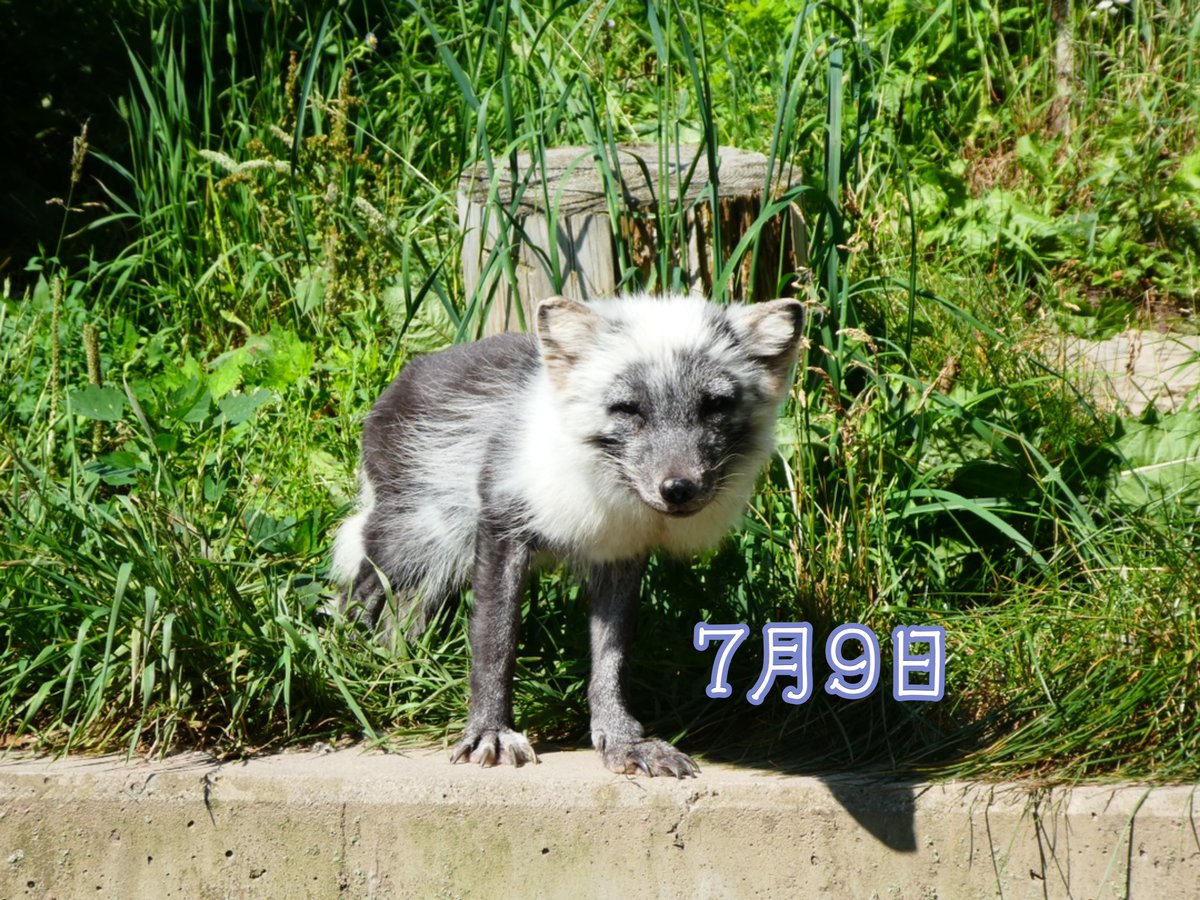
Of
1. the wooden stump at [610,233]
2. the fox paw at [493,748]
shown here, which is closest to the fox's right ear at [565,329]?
the wooden stump at [610,233]

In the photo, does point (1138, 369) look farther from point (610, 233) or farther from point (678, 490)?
point (678, 490)

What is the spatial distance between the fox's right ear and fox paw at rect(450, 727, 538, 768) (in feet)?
3.23

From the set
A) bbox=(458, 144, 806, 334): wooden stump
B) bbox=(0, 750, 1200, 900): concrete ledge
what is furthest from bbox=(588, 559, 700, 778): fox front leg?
bbox=(458, 144, 806, 334): wooden stump

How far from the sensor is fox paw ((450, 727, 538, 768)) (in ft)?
11.7

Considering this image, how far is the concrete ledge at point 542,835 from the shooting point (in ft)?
10.7

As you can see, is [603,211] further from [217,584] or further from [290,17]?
[290,17]

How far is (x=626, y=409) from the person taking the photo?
136 inches

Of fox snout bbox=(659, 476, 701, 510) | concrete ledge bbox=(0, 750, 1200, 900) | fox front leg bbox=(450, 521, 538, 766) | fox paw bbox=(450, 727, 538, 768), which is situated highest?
fox snout bbox=(659, 476, 701, 510)

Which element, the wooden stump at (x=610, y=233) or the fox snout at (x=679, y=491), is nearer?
the fox snout at (x=679, y=491)

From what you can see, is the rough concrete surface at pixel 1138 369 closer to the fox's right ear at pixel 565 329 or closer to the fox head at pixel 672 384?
the fox head at pixel 672 384

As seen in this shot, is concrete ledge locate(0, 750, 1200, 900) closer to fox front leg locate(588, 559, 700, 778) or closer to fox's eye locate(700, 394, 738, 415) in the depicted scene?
fox front leg locate(588, 559, 700, 778)

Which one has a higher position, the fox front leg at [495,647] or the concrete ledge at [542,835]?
the fox front leg at [495,647]

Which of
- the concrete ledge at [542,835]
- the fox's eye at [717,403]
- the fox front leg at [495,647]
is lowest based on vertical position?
the concrete ledge at [542,835]

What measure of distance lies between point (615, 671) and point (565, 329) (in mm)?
946
